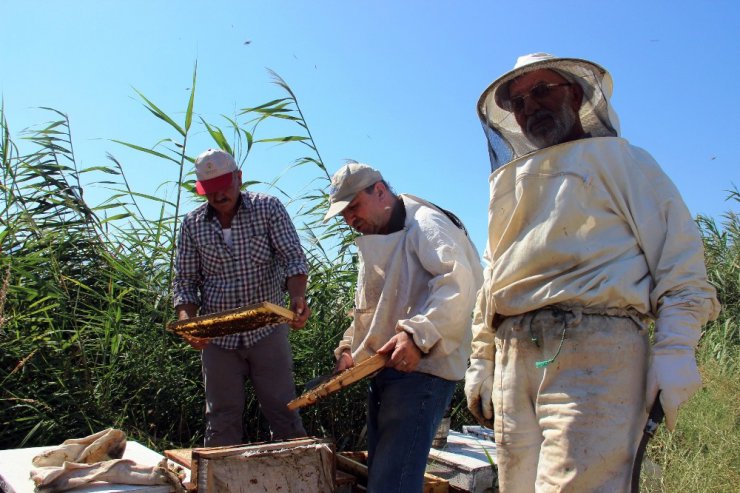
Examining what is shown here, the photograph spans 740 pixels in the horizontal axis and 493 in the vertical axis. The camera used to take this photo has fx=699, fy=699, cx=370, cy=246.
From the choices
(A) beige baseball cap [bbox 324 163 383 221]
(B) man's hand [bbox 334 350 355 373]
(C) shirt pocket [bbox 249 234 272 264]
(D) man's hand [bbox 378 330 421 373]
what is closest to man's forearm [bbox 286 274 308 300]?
(C) shirt pocket [bbox 249 234 272 264]

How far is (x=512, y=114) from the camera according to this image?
103 inches

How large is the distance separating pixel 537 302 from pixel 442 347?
579 millimetres

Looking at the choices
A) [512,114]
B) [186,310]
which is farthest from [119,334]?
[512,114]

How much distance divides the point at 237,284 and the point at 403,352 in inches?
65.5

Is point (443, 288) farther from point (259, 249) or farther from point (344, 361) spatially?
point (259, 249)

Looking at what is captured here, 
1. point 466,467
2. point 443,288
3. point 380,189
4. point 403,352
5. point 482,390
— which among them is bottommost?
point 466,467

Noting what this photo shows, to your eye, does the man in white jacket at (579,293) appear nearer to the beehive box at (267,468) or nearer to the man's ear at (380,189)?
the man's ear at (380,189)

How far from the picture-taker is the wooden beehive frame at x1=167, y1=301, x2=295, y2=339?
131 inches

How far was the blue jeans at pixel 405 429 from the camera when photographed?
2629mm

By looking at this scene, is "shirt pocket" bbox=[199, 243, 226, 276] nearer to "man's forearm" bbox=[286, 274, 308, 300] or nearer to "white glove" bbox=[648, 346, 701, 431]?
"man's forearm" bbox=[286, 274, 308, 300]

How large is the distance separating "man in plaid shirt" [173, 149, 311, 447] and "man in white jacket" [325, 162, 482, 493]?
95 cm

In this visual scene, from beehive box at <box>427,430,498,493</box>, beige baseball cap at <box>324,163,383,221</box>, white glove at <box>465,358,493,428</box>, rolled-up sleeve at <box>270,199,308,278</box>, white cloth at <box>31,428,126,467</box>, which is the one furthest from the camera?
rolled-up sleeve at <box>270,199,308,278</box>

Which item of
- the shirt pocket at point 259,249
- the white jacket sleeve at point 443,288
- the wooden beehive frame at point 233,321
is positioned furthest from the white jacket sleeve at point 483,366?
the shirt pocket at point 259,249

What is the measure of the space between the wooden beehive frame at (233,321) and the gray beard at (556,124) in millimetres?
1489
